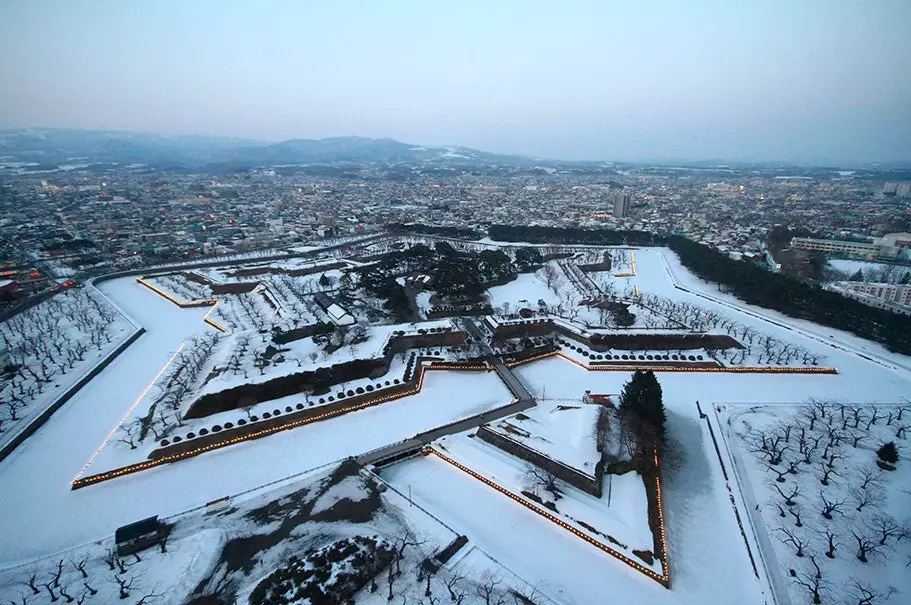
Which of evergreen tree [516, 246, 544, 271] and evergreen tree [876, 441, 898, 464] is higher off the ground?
evergreen tree [516, 246, 544, 271]

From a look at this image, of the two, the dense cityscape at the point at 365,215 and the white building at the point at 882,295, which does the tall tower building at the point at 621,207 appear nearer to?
the dense cityscape at the point at 365,215

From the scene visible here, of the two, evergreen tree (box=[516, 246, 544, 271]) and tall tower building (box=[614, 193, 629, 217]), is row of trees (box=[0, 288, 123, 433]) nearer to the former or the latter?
evergreen tree (box=[516, 246, 544, 271])

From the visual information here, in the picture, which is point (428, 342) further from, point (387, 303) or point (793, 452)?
point (793, 452)

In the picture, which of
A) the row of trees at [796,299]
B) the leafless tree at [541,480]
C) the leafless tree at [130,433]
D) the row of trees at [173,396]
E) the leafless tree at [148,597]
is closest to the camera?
the leafless tree at [148,597]

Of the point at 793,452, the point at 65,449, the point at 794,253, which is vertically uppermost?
the point at 794,253

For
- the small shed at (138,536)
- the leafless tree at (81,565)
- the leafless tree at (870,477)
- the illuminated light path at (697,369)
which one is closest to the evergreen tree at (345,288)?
the illuminated light path at (697,369)

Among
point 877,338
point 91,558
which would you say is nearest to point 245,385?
point 91,558

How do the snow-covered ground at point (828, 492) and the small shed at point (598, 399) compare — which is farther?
the small shed at point (598, 399)

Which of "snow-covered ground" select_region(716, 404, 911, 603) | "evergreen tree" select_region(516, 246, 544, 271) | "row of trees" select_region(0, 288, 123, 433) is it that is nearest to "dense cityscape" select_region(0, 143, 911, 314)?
"row of trees" select_region(0, 288, 123, 433)
